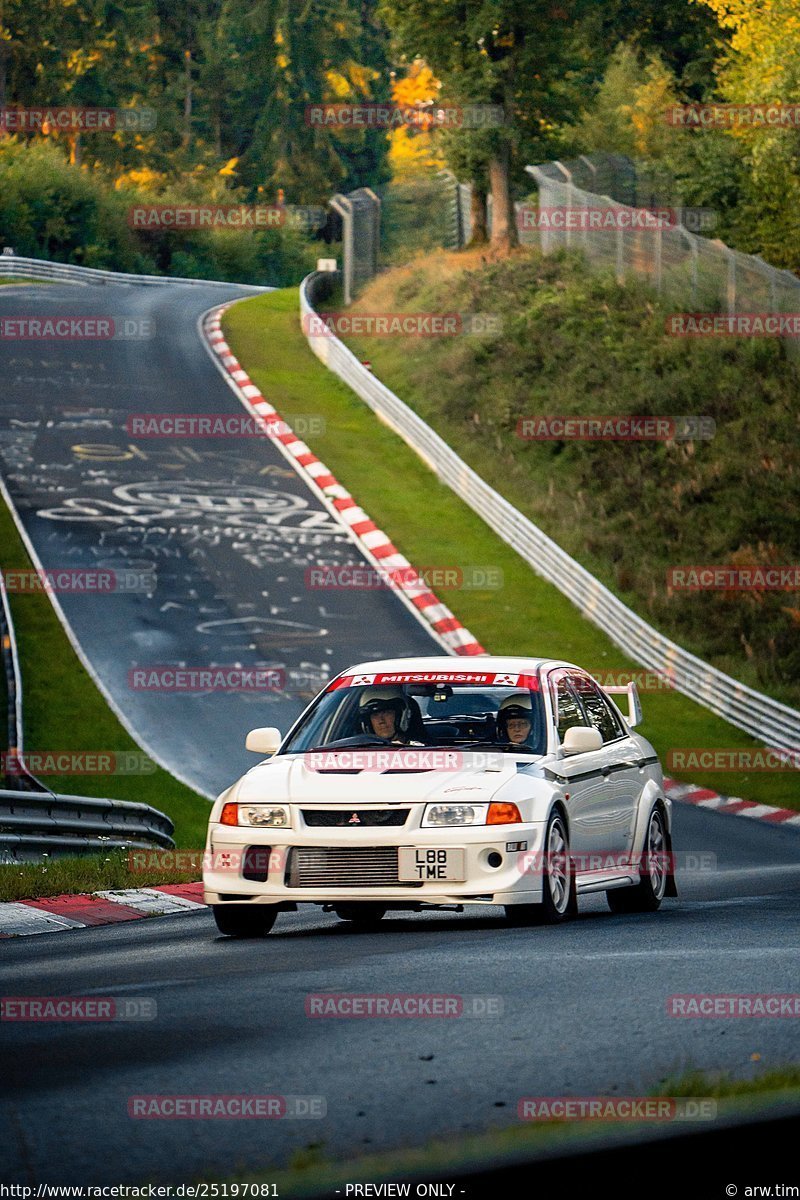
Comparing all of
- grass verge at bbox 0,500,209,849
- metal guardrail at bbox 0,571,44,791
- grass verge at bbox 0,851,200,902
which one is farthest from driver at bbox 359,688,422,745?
metal guardrail at bbox 0,571,44,791

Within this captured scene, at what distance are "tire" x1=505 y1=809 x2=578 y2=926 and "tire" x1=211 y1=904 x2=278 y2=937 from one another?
1445 millimetres

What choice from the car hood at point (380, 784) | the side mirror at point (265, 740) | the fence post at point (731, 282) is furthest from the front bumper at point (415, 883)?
the fence post at point (731, 282)

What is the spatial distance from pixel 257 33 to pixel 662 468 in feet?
254

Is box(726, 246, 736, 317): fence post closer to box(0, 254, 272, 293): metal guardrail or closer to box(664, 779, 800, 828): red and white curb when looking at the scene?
box(664, 779, 800, 828): red and white curb

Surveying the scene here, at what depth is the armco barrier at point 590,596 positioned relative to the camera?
24781 mm

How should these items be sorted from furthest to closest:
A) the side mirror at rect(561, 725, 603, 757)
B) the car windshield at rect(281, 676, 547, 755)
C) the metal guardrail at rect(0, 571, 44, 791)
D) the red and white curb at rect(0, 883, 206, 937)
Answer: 1. the metal guardrail at rect(0, 571, 44, 791)
2. the red and white curb at rect(0, 883, 206, 937)
3. the car windshield at rect(281, 676, 547, 755)
4. the side mirror at rect(561, 725, 603, 757)

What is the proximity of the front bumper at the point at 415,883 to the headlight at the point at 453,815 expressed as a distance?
47 millimetres

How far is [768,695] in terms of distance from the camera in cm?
2598

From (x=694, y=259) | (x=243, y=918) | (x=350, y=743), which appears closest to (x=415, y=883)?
(x=243, y=918)

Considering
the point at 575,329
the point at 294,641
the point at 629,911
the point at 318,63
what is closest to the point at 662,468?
the point at 575,329

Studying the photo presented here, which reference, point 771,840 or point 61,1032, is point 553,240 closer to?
point 771,840

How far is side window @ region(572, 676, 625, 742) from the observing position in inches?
478

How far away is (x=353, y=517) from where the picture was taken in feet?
109

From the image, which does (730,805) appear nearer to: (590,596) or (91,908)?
(590,596)
